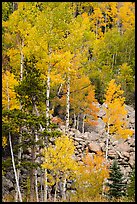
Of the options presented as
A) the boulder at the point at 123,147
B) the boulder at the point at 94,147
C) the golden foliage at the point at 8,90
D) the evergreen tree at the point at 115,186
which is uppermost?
the golden foliage at the point at 8,90

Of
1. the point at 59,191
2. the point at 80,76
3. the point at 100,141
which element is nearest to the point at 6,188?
the point at 59,191

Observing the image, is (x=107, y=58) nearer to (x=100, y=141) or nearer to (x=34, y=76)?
(x=100, y=141)

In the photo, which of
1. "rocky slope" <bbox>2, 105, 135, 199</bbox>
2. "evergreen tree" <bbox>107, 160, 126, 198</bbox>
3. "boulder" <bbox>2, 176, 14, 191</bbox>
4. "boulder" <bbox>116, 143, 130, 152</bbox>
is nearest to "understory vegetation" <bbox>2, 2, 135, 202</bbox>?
"evergreen tree" <bbox>107, 160, 126, 198</bbox>

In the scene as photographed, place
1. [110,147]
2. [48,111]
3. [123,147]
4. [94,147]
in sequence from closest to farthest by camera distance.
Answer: [48,111] → [94,147] → [110,147] → [123,147]

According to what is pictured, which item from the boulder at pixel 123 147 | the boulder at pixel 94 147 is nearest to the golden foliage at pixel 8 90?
the boulder at pixel 94 147

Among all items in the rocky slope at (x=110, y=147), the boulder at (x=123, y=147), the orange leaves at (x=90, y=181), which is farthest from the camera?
the boulder at (x=123, y=147)

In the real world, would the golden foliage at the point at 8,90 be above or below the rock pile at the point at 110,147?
above

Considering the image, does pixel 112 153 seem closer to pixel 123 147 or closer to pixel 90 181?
pixel 123 147

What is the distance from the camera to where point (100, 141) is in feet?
82.0

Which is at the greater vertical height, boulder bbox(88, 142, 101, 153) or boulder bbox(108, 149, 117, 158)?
boulder bbox(88, 142, 101, 153)

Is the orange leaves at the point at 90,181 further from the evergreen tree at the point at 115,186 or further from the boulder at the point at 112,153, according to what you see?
the boulder at the point at 112,153

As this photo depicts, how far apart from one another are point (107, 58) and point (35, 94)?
23024 mm

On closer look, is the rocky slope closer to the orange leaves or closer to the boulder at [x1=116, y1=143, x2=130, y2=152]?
the boulder at [x1=116, y1=143, x2=130, y2=152]

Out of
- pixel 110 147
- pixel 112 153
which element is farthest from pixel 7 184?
pixel 110 147
